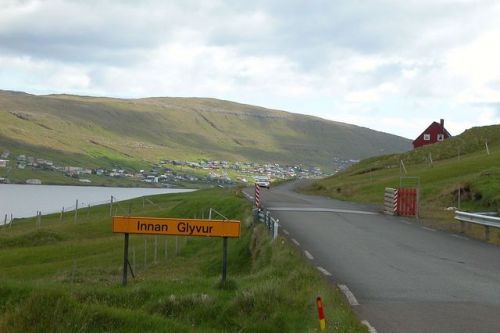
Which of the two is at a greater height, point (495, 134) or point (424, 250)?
point (495, 134)

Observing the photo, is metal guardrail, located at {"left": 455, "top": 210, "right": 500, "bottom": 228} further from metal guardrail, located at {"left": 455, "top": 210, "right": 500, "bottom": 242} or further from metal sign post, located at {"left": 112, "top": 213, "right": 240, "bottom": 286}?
metal sign post, located at {"left": 112, "top": 213, "right": 240, "bottom": 286}

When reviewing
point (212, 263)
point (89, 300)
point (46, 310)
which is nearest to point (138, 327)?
point (46, 310)

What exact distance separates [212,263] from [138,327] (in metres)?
11.5

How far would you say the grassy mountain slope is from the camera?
3222 cm

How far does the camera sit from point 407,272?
44.5 feet

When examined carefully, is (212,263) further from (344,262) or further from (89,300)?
(89,300)

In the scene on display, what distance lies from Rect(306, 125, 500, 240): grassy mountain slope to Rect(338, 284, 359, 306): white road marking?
1308cm

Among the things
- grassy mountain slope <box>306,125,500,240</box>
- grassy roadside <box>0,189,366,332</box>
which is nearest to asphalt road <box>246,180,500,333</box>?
grassy roadside <box>0,189,366,332</box>

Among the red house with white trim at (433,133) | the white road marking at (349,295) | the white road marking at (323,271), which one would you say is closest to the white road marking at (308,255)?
the white road marking at (323,271)

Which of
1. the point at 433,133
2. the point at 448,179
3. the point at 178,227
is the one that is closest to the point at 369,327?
the point at 178,227

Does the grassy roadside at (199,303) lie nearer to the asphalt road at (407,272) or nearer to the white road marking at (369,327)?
the white road marking at (369,327)

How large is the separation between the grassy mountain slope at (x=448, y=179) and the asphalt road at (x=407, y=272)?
15.0ft

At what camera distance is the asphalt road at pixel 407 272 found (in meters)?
9.54

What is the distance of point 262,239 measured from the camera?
61.8 feet
